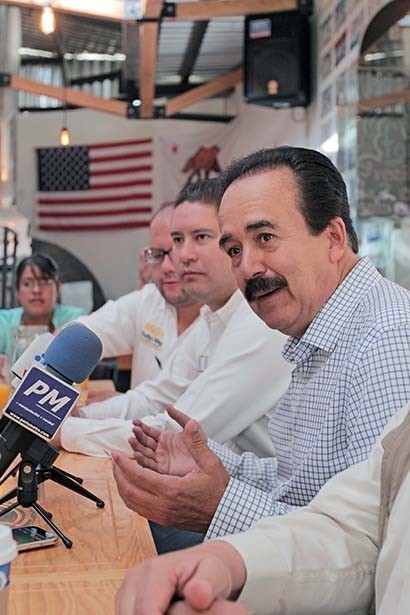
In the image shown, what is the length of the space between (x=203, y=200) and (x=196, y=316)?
685 millimetres

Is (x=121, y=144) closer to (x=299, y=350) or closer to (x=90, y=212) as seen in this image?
(x=90, y=212)

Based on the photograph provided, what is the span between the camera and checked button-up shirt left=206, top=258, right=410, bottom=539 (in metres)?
1.40

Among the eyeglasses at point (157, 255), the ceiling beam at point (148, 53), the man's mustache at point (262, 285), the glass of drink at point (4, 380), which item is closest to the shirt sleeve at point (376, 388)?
the man's mustache at point (262, 285)

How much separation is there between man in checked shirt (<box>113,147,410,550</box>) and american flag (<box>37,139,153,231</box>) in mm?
8013

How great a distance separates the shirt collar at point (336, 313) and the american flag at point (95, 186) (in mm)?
8067

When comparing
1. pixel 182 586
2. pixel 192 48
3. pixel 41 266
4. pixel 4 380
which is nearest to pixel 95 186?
pixel 192 48

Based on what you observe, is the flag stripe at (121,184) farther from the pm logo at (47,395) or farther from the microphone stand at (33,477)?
the pm logo at (47,395)

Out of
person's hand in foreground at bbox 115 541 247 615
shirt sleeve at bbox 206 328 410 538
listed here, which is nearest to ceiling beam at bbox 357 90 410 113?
shirt sleeve at bbox 206 328 410 538

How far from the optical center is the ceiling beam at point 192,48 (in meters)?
7.26

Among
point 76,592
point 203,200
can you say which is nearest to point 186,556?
point 76,592

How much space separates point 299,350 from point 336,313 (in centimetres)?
10

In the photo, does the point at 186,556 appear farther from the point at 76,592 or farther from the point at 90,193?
the point at 90,193

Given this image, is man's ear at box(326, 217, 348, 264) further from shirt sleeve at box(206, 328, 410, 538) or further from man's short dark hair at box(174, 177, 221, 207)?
man's short dark hair at box(174, 177, 221, 207)

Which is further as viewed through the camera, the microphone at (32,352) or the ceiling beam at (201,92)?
the ceiling beam at (201,92)
